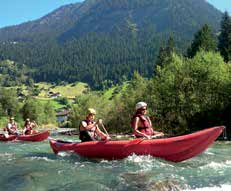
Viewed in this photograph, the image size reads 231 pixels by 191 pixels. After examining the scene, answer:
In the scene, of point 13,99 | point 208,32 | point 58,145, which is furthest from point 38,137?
point 13,99

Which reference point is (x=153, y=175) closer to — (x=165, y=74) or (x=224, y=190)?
(x=224, y=190)

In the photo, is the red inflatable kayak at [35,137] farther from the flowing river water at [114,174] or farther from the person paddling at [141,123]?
the person paddling at [141,123]

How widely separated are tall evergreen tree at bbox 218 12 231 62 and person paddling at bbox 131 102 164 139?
148 ft

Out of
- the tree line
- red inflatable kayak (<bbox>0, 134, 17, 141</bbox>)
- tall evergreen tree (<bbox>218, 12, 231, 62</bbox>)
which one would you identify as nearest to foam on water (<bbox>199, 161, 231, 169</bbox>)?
red inflatable kayak (<bbox>0, 134, 17, 141</bbox>)

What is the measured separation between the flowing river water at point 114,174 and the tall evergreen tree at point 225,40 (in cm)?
4605

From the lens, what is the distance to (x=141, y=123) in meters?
15.0

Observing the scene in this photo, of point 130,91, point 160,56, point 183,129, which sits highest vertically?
point 160,56

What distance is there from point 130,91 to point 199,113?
40.2 feet

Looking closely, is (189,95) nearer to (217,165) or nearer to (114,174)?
(217,165)

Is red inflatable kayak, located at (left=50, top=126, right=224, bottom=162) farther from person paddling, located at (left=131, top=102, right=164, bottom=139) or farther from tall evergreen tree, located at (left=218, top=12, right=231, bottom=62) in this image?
tall evergreen tree, located at (left=218, top=12, right=231, bottom=62)

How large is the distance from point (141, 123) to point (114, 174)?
116 inches

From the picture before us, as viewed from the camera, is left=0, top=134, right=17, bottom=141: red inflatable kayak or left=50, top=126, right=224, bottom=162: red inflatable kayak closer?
left=50, top=126, right=224, bottom=162: red inflatable kayak

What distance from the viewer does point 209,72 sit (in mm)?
36594

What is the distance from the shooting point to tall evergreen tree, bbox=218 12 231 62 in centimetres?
6126
